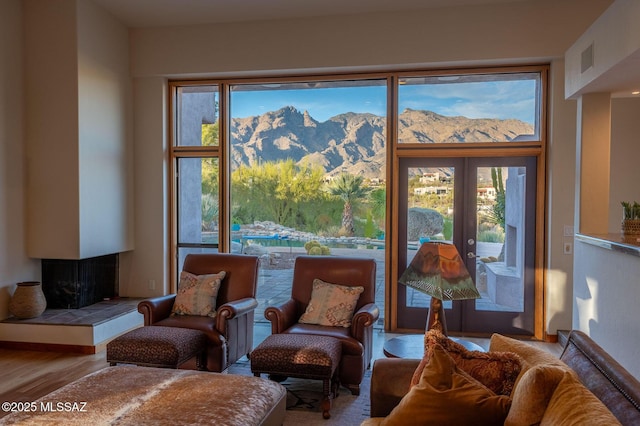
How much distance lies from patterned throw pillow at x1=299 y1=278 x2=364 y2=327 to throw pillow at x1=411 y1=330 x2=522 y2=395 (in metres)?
1.84

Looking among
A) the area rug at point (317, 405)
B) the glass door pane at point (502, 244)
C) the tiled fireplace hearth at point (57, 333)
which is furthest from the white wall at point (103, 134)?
the glass door pane at point (502, 244)

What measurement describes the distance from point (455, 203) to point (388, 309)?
1.44 metres

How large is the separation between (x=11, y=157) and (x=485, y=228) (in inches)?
200

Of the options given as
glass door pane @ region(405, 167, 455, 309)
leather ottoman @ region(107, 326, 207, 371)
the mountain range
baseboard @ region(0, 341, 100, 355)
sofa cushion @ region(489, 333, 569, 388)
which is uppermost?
the mountain range

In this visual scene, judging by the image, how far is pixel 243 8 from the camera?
197 inches

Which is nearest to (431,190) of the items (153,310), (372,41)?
(372,41)

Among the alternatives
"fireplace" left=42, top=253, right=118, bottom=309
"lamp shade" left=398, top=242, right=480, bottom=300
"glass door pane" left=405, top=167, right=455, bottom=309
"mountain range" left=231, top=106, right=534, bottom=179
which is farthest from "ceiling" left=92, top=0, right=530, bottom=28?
"lamp shade" left=398, top=242, right=480, bottom=300

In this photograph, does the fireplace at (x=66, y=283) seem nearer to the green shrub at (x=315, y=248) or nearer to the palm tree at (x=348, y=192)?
the green shrub at (x=315, y=248)

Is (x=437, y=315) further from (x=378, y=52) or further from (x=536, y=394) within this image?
(x=378, y=52)

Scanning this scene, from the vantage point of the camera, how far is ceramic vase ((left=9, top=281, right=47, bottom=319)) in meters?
4.50

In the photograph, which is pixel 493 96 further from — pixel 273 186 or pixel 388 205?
pixel 273 186

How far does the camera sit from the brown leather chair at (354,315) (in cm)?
345

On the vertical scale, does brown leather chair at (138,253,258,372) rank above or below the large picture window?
below

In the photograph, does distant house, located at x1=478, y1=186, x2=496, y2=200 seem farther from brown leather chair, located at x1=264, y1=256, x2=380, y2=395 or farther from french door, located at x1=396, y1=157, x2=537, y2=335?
brown leather chair, located at x1=264, y1=256, x2=380, y2=395
